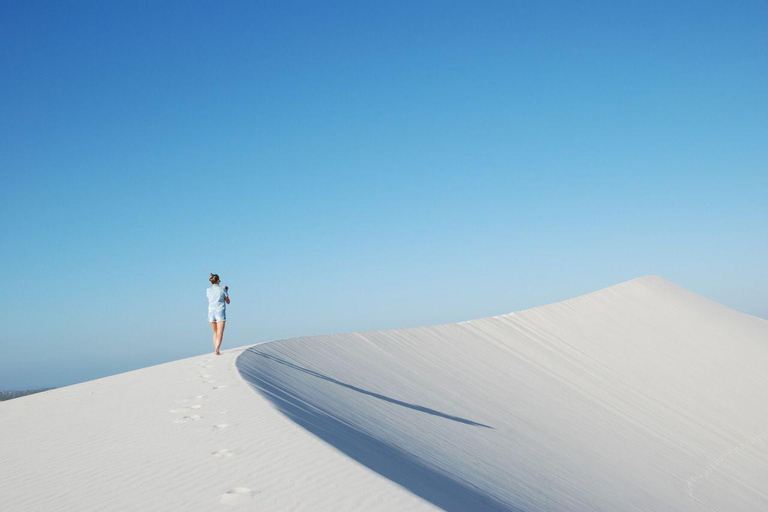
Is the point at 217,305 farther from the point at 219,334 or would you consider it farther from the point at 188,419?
the point at 188,419

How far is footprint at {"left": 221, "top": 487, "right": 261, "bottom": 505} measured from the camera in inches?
133

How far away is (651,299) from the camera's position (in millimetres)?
20938

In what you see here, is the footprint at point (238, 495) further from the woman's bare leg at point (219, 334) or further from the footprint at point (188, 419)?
the woman's bare leg at point (219, 334)

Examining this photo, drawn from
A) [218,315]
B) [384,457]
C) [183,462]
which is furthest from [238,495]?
[218,315]

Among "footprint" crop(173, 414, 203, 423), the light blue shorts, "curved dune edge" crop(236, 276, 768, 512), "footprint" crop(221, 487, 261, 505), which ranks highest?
"footprint" crop(221, 487, 261, 505)

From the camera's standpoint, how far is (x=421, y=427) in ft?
23.4

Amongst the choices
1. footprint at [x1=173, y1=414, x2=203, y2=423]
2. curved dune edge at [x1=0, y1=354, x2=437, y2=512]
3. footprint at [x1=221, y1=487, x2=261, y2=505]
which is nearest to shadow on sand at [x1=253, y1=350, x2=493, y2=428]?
curved dune edge at [x1=0, y1=354, x2=437, y2=512]

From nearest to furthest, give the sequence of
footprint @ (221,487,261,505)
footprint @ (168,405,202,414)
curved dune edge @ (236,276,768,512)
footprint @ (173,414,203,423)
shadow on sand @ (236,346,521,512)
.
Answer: footprint @ (221,487,261,505)
shadow on sand @ (236,346,521,512)
footprint @ (173,414,203,423)
footprint @ (168,405,202,414)
curved dune edge @ (236,276,768,512)

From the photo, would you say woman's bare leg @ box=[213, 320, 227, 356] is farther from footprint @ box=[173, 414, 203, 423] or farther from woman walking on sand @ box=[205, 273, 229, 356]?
footprint @ box=[173, 414, 203, 423]

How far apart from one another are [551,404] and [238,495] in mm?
9155

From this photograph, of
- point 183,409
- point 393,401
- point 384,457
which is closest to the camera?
point 384,457

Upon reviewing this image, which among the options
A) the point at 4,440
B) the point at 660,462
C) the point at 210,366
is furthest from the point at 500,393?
the point at 4,440

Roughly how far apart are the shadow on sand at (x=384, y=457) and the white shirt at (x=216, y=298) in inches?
87.2

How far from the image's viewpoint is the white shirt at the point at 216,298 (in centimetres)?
912
